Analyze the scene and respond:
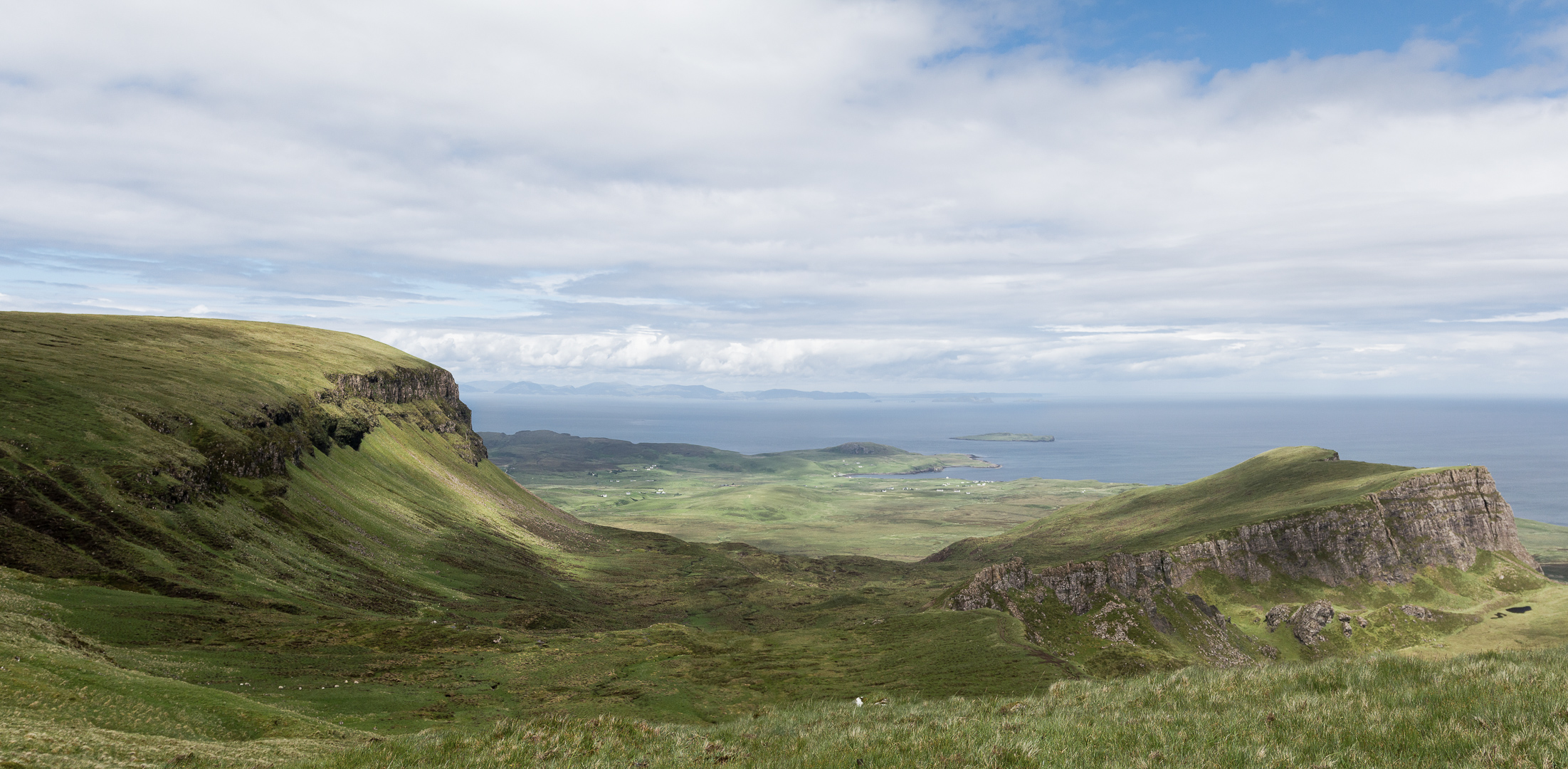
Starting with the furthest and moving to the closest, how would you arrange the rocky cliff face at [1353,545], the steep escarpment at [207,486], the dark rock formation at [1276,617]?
the dark rock formation at [1276,617], the rocky cliff face at [1353,545], the steep escarpment at [207,486]

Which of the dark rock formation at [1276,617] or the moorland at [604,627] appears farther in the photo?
the dark rock formation at [1276,617]

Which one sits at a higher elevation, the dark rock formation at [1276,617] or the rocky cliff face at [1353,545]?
the rocky cliff face at [1353,545]

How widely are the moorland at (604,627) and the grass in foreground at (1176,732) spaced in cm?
10

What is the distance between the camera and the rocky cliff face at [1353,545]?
12388 centimetres

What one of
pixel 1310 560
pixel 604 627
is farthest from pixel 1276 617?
pixel 604 627

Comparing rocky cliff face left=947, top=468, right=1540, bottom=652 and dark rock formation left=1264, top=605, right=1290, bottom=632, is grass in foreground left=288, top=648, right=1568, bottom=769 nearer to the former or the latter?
rocky cliff face left=947, top=468, right=1540, bottom=652

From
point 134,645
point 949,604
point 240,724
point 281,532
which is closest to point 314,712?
point 240,724

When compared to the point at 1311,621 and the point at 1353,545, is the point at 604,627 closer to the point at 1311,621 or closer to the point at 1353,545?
the point at 1311,621

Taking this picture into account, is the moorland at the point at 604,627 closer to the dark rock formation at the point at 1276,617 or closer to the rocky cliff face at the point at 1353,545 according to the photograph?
the rocky cliff face at the point at 1353,545

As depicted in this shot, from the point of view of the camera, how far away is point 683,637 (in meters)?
104

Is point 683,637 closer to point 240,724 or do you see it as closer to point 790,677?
point 790,677

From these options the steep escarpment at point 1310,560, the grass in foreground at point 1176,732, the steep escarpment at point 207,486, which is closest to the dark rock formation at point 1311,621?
the steep escarpment at point 1310,560

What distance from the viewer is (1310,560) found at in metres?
146

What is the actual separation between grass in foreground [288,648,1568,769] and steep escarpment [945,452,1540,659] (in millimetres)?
104984
